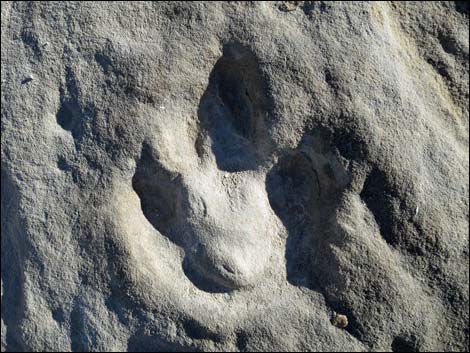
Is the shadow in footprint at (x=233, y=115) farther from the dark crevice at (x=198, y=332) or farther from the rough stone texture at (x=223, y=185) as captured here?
the dark crevice at (x=198, y=332)

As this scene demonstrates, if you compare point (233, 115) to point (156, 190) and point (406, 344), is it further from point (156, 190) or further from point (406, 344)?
point (406, 344)

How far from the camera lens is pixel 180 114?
115 cm

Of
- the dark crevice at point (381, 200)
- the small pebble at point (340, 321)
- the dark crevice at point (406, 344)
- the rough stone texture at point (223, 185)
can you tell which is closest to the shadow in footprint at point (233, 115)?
the rough stone texture at point (223, 185)

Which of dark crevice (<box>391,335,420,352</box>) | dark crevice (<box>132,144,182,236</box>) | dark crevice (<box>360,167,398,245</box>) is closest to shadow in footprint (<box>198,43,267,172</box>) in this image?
dark crevice (<box>132,144,182,236</box>)

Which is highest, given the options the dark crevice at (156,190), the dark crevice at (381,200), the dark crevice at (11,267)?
the dark crevice at (381,200)

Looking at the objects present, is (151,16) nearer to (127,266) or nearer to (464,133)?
(127,266)

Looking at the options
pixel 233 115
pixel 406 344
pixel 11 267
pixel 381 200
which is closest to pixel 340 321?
pixel 406 344

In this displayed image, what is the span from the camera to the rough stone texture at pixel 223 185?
3.67 feet

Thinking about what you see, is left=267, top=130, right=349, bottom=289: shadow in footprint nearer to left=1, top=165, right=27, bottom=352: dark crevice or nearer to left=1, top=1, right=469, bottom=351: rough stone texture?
left=1, top=1, right=469, bottom=351: rough stone texture

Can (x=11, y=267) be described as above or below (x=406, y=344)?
below

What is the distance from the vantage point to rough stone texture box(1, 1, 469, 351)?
112 centimetres

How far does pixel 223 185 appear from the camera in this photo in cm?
115

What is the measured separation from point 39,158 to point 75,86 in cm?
16

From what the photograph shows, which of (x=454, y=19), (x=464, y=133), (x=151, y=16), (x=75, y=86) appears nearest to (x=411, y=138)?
(x=464, y=133)
